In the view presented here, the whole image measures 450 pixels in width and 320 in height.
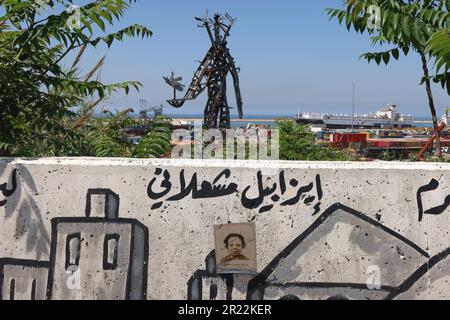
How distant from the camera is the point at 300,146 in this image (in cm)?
826

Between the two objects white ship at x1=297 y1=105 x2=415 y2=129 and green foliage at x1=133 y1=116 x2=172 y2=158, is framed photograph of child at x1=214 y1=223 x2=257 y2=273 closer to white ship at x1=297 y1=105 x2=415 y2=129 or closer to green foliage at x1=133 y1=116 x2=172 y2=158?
green foliage at x1=133 y1=116 x2=172 y2=158

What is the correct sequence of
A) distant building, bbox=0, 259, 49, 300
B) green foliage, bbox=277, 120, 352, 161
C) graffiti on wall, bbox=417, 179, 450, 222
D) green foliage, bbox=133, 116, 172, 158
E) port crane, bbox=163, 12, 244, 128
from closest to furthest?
1. graffiti on wall, bbox=417, 179, 450, 222
2. distant building, bbox=0, 259, 49, 300
3. green foliage, bbox=133, 116, 172, 158
4. green foliage, bbox=277, 120, 352, 161
5. port crane, bbox=163, 12, 244, 128

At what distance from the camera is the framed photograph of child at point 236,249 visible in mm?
3484

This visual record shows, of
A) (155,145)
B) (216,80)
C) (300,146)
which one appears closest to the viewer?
(155,145)

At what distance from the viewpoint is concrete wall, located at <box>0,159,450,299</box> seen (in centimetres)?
347

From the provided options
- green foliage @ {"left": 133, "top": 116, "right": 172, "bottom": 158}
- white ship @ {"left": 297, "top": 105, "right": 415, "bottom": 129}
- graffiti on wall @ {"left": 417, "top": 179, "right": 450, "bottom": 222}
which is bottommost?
graffiti on wall @ {"left": 417, "top": 179, "right": 450, "bottom": 222}

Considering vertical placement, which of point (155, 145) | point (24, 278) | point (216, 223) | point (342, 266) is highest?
point (155, 145)

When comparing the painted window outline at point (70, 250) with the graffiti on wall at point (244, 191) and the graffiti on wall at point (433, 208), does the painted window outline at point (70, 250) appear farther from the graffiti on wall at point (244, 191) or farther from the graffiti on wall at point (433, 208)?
the graffiti on wall at point (433, 208)

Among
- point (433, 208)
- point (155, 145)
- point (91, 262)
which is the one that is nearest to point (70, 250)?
point (91, 262)

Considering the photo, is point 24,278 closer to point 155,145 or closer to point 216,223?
point 216,223

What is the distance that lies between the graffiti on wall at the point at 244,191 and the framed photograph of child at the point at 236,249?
0.17m

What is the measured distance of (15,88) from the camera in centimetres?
464

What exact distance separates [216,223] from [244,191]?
290 mm

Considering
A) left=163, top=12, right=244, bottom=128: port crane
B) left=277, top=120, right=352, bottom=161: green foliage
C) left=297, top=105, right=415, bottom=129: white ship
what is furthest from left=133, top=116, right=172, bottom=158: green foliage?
left=297, top=105, right=415, bottom=129: white ship
